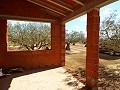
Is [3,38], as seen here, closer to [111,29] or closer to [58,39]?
[58,39]

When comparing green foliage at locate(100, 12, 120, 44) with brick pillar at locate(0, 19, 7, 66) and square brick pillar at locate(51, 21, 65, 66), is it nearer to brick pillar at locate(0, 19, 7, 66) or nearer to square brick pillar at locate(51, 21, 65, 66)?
square brick pillar at locate(51, 21, 65, 66)

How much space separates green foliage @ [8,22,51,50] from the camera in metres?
14.6

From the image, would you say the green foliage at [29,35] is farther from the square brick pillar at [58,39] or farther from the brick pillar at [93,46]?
the brick pillar at [93,46]

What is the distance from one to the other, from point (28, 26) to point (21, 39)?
1.54 m

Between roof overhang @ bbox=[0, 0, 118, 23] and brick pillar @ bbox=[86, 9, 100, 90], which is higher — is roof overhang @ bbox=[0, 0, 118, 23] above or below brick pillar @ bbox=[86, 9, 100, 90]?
above

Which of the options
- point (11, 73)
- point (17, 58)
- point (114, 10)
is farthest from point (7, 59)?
point (114, 10)

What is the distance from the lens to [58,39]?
1087 cm

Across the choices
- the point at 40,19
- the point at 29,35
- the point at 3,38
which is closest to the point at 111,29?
the point at 40,19

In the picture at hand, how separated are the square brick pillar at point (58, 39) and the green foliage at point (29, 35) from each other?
14.0 feet

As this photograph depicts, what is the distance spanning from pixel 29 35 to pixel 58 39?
16.0 ft

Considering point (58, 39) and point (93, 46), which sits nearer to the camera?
point (93, 46)

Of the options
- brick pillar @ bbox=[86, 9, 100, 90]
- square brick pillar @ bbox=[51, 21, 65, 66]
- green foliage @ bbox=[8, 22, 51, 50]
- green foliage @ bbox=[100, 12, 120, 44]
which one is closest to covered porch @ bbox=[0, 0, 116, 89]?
square brick pillar @ bbox=[51, 21, 65, 66]

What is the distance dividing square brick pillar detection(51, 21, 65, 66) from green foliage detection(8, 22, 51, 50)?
167 inches

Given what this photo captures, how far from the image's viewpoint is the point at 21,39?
1470cm
